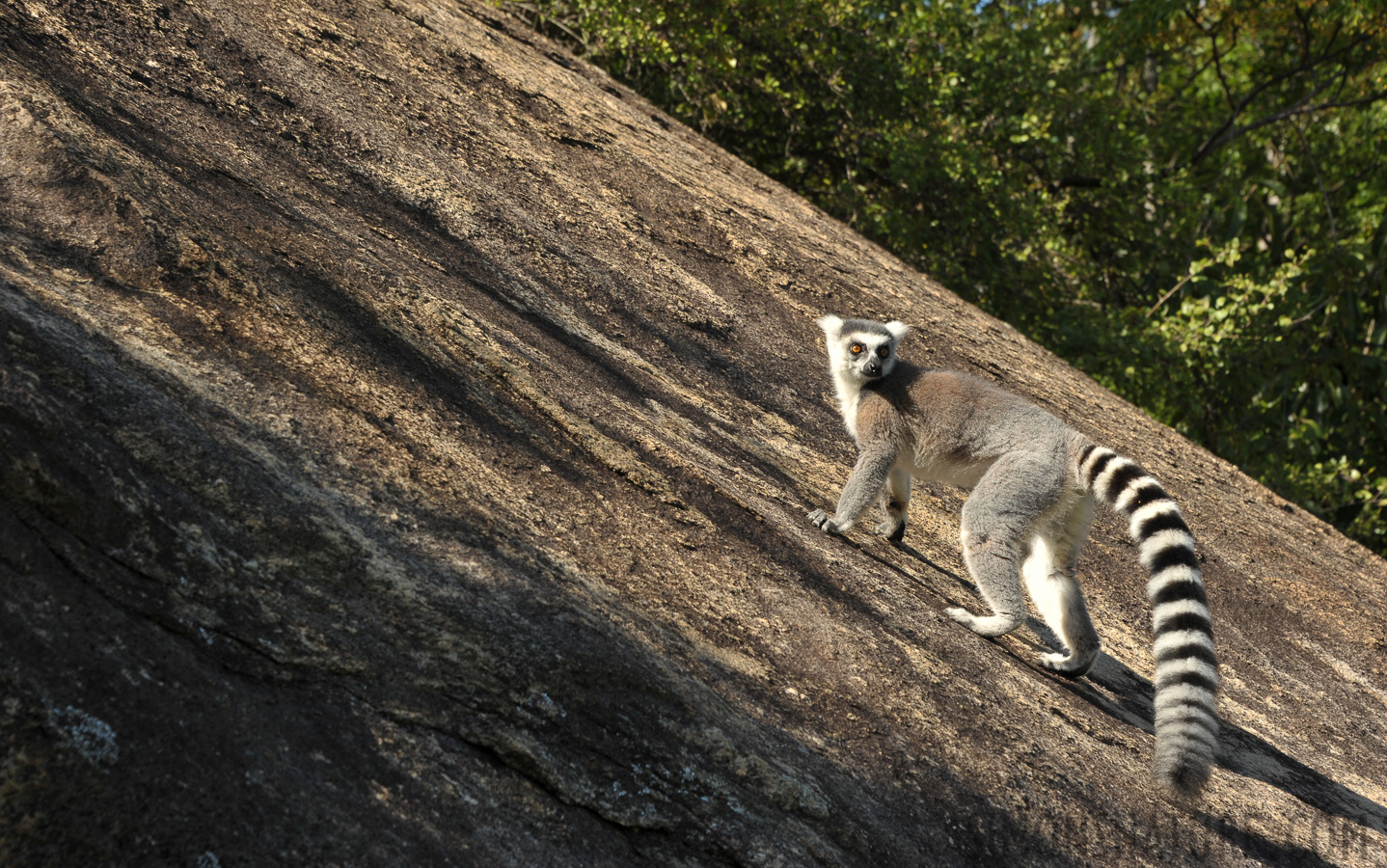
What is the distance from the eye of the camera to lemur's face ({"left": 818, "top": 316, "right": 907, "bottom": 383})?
16.9ft

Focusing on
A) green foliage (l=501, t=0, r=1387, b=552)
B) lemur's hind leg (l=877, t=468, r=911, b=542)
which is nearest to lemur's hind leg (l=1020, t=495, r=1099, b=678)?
lemur's hind leg (l=877, t=468, r=911, b=542)

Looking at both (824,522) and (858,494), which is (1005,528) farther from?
(824,522)

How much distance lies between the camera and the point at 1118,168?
574 inches

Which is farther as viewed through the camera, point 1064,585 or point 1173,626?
point 1064,585

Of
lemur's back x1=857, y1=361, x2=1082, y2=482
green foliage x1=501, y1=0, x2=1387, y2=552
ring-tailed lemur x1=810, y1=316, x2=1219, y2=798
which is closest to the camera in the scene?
ring-tailed lemur x1=810, y1=316, x2=1219, y2=798

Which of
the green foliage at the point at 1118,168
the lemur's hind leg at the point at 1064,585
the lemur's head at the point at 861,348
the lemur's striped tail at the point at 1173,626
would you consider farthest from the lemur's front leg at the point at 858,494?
the green foliage at the point at 1118,168

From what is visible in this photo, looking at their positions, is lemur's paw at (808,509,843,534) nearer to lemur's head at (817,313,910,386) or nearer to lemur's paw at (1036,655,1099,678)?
lemur's head at (817,313,910,386)

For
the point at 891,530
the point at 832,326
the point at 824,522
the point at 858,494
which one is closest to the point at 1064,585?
the point at 891,530

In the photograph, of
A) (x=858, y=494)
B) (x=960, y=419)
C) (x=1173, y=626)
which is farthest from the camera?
(x=960, y=419)

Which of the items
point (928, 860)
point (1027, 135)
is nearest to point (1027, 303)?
point (1027, 135)

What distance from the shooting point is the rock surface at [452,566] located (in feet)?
7.38

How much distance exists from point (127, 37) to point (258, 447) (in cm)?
408

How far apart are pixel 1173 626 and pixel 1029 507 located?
29.8 inches

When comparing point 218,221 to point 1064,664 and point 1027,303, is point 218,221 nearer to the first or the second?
point 1064,664
